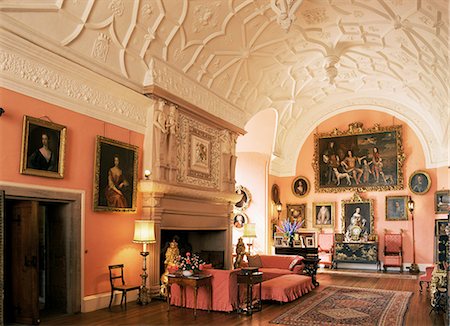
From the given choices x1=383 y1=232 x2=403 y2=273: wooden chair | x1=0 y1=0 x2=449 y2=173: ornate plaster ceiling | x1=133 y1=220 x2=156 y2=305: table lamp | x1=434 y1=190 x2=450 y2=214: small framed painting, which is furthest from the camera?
x1=383 y1=232 x2=403 y2=273: wooden chair

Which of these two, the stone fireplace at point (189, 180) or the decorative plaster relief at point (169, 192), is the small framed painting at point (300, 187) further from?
the decorative plaster relief at point (169, 192)

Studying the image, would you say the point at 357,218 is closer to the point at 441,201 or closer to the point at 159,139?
the point at 441,201

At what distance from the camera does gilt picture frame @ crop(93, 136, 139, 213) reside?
8406 millimetres

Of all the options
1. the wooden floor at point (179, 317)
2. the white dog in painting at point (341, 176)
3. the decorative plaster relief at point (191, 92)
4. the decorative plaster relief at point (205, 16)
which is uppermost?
the decorative plaster relief at point (205, 16)

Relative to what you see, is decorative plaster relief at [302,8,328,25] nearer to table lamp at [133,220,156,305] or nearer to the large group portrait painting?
table lamp at [133,220,156,305]

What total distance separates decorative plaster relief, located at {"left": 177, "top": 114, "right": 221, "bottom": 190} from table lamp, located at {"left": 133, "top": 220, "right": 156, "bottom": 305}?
1.86 m

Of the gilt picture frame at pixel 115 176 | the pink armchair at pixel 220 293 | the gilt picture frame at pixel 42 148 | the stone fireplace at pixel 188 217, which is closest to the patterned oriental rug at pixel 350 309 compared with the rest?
the pink armchair at pixel 220 293

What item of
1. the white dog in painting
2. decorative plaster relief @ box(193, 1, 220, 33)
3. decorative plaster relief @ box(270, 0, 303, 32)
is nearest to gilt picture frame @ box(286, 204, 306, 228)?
the white dog in painting

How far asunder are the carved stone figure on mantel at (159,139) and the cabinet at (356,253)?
966cm

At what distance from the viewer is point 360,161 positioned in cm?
1769

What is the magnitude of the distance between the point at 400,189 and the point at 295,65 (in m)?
6.84

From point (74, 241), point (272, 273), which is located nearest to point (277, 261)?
point (272, 273)

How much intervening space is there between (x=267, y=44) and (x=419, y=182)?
28.5ft

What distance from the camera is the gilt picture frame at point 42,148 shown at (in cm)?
691
